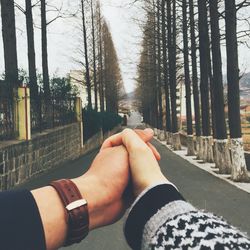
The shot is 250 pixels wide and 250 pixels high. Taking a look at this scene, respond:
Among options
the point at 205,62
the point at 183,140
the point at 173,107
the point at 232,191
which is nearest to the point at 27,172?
the point at 232,191

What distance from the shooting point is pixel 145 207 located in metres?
1.00

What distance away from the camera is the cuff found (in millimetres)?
985

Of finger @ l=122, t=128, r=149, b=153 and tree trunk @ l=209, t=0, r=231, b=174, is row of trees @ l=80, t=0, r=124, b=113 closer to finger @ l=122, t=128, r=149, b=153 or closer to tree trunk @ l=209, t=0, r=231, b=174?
tree trunk @ l=209, t=0, r=231, b=174

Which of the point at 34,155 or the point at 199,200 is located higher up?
the point at 34,155

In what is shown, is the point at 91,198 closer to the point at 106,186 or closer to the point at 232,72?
the point at 106,186

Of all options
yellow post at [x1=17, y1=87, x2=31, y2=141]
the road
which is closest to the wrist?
the road

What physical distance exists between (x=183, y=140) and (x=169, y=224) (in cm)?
3647

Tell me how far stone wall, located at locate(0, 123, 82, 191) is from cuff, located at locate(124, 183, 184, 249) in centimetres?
1065

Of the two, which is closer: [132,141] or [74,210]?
[74,210]

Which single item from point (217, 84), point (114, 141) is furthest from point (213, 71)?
point (114, 141)

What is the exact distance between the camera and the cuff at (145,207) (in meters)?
0.98

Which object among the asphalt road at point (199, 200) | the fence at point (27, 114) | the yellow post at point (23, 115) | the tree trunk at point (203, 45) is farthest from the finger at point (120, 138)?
the tree trunk at point (203, 45)

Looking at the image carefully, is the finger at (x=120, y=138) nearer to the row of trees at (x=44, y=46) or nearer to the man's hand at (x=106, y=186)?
the man's hand at (x=106, y=186)

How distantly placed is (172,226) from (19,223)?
0.85ft
